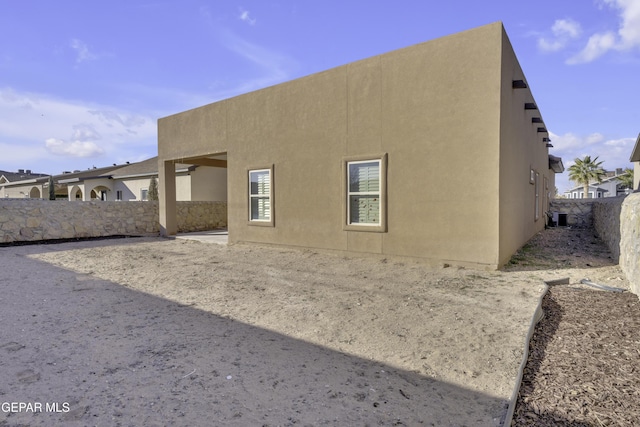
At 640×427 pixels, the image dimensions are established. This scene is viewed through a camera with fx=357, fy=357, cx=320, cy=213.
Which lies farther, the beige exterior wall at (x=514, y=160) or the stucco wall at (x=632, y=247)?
the beige exterior wall at (x=514, y=160)

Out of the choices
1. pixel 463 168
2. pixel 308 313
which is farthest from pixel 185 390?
pixel 463 168

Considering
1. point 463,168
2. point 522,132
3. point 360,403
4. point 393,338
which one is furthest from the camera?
point 522,132

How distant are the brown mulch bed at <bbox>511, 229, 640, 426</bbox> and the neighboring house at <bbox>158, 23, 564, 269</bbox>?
86.6 inches

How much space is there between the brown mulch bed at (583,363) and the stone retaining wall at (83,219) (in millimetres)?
14508

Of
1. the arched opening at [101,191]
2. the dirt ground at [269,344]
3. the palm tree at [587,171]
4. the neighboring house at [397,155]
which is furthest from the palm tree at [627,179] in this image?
the arched opening at [101,191]

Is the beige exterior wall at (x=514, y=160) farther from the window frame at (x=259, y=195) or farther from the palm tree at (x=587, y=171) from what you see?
the palm tree at (x=587, y=171)

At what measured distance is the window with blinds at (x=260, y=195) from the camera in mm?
10242

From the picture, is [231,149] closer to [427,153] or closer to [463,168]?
[427,153]

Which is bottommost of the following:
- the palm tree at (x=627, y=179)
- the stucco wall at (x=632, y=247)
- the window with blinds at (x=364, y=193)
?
the stucco wall at (x=632, y=247)

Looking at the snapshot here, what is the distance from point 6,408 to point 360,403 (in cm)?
246

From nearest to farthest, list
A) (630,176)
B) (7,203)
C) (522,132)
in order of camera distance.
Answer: (522,132)
(7,203)
(630,176)

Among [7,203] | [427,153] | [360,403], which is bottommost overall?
[360,403]

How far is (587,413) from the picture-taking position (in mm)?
2412

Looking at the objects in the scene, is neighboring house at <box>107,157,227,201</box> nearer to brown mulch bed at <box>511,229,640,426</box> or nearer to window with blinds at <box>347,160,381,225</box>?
window with blinds at <box>347,160,381,225</box>
